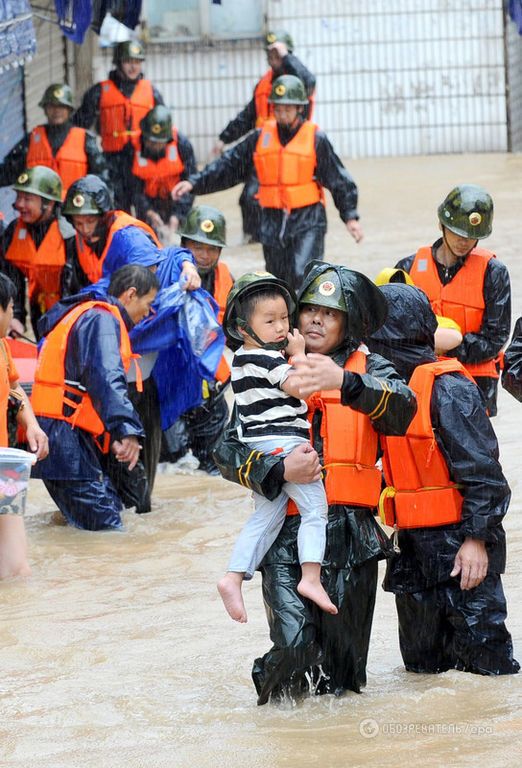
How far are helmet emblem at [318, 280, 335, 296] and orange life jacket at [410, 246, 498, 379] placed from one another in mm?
3035

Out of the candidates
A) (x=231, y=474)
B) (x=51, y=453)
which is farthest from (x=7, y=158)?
(x=231, y=474)

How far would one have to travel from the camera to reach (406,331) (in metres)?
5.00

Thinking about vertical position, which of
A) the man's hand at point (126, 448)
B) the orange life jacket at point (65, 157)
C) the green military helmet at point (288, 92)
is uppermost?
the green military helmet at point (288, 92)

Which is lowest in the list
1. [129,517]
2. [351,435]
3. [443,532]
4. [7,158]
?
[129,517]

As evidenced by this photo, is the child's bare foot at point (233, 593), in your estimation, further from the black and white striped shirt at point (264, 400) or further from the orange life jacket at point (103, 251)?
the orange life jacket at point (103, 251)

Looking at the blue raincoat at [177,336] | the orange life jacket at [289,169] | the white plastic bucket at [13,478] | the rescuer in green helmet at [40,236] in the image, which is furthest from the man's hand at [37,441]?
the orange life jacket at [289,169]

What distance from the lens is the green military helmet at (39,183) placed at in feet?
33.3

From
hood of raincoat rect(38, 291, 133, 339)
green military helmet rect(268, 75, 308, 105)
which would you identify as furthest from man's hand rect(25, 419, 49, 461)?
green military helmet rect(268, 75, 308, 105)

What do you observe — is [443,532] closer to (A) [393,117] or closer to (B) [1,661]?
(B) [1,661]

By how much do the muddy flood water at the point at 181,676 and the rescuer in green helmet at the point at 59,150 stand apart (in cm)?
429

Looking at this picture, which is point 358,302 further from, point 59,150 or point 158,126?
point 158,126

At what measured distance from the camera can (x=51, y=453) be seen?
774cm

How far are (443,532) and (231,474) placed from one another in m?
0.74

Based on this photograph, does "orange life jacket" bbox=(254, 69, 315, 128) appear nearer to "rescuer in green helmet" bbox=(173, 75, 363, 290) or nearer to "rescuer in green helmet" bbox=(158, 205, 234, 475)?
"rescuer in green helmet" bbox=(173, 75, 363, 290)
